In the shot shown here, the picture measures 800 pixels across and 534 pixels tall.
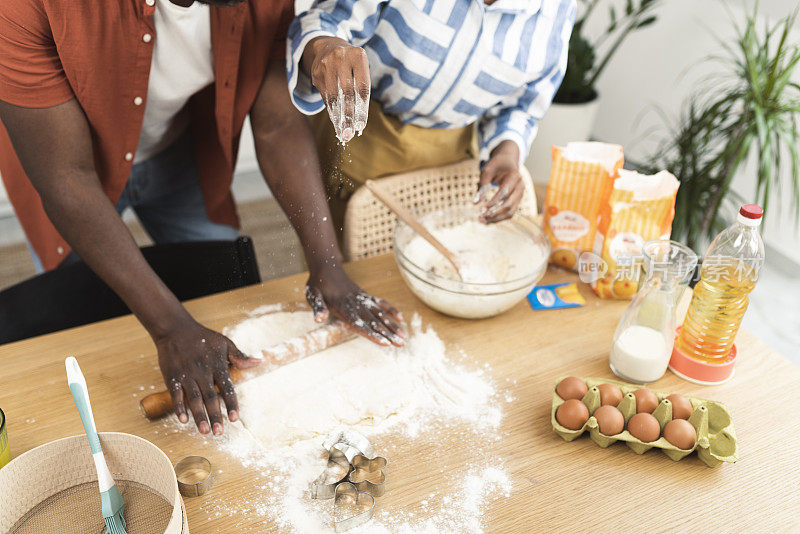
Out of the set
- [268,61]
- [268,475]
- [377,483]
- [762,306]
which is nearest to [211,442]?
[268,475]

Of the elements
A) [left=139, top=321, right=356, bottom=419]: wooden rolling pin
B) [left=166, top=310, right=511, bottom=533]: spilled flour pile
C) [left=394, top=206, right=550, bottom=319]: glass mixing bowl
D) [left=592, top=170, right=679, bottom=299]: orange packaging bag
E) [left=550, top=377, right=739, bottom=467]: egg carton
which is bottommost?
[left=166, top=310, right=511, bottom=533]: spilled flour pile

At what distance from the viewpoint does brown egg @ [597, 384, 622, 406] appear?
101 centimetres

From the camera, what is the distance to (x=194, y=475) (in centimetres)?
92

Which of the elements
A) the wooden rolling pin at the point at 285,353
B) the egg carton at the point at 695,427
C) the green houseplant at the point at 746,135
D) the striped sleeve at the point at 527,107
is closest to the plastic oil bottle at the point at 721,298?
the egg carton at the point at 695,427

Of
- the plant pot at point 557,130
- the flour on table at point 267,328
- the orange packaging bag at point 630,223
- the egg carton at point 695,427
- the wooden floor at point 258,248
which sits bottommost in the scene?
the wooden floor at point 258,248

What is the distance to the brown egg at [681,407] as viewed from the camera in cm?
99

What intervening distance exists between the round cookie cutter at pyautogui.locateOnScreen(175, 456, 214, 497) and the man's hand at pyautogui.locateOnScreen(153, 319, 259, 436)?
5 cm

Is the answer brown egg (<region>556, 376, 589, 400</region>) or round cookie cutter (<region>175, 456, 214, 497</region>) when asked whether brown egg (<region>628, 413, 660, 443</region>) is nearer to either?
brown egg (<region>556, 376, 589, 400</region>)

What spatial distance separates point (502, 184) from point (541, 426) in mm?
546

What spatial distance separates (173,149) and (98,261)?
2.13ft

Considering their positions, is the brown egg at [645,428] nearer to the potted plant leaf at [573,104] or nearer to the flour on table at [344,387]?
the flour on table at [344,387]

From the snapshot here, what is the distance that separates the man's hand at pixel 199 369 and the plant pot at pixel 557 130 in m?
2.04

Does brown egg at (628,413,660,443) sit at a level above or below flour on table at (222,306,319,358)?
above

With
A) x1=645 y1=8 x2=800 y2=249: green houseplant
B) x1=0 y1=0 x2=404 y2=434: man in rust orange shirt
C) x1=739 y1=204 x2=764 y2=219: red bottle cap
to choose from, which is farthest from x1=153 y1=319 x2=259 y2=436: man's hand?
x1=645 y1=8 x2=800 y2=249: green houseplant
